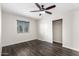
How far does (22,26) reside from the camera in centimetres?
516

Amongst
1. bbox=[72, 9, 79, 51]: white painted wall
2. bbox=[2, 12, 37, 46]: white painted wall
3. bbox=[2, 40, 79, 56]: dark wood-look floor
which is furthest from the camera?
bbox=[2, 12, 37, 46]: white painted wall

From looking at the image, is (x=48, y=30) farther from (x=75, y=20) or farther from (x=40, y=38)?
(x=75, y=20)

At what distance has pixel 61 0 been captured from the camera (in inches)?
27.8

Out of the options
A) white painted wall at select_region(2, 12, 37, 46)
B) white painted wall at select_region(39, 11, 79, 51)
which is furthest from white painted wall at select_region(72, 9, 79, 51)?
white painted wall at select_region(2, 12, 37, 46)

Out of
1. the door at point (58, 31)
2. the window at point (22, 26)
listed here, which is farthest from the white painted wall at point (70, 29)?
the window at point (22, 26)

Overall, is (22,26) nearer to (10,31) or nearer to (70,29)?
(10,31)

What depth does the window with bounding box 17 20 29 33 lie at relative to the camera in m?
4.81

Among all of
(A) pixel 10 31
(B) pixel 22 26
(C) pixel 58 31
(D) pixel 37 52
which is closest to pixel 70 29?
(C) pixel 58 31

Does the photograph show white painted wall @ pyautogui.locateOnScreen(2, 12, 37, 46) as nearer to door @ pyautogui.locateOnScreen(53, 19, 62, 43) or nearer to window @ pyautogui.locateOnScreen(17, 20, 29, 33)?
window @ pyautogui.locateOnScreen(17, 20, 29, 33)

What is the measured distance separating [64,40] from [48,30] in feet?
5.45

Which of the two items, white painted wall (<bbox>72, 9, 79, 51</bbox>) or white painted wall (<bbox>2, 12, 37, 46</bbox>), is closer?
white painted wall (<bbox>72, 9, 79, 51</bbox>)

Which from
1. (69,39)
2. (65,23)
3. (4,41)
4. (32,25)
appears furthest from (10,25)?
(69,39)

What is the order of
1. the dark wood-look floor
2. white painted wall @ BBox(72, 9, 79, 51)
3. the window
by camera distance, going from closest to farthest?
the dark wood-look floor → white painted wall @ BBox(72, 9, 79, 51) → the window

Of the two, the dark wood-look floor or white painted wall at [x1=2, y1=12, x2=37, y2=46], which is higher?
white painted wall at [x1=2, y1=12, x2=37, y2=46]
